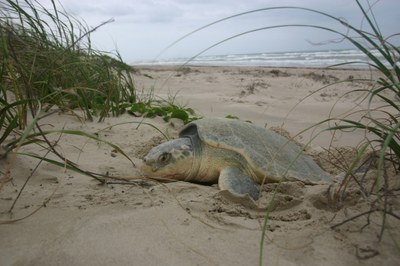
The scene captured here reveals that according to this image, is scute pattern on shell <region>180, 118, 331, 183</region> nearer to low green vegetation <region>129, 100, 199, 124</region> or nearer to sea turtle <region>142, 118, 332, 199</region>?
sea turtle <region>142, 118, 332, 199</region>

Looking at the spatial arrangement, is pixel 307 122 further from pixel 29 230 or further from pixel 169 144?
pixel 29 230

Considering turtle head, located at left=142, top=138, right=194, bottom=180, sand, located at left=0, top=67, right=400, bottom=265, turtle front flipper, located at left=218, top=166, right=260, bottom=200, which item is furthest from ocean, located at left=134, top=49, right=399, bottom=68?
sand, located at left=0, top=67, right=400, bottom=265

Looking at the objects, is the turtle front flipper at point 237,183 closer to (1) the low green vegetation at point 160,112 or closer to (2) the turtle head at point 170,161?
(2) the turtle head at point 170,161

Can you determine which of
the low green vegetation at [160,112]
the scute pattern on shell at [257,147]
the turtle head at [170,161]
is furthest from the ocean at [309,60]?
the turtle head at [170,161]

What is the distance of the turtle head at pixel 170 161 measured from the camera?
2.14 m

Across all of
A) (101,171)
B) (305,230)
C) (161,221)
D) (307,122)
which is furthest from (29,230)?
(307,122)

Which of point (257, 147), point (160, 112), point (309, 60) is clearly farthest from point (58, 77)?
point (309, 60)

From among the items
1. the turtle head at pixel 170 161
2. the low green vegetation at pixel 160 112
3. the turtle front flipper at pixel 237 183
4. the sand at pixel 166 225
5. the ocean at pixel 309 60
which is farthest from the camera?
the ocean at pixel 309 60

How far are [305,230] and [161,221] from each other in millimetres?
533

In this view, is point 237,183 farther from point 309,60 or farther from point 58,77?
point 309,60

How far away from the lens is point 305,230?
4.02 ft

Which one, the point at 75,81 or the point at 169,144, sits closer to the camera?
the point at 169,144

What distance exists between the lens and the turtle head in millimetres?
2143

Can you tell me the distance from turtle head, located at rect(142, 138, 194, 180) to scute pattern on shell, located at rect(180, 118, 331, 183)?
0.51 feet
